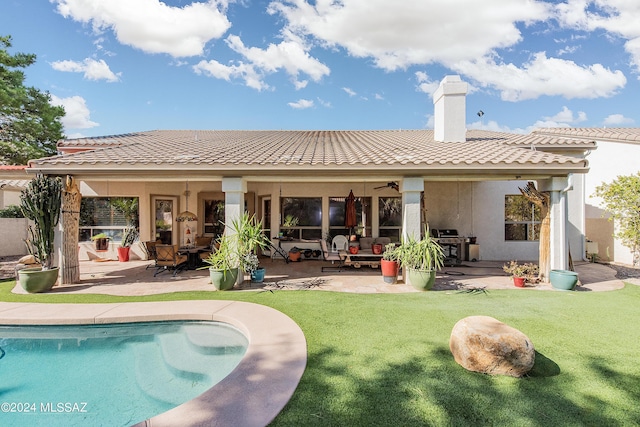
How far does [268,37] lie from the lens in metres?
14.4

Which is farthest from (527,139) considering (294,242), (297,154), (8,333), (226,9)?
(8,333)

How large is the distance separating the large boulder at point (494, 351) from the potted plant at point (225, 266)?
5.67 metres

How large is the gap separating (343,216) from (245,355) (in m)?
10.0

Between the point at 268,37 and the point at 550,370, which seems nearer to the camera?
the point at 550,370

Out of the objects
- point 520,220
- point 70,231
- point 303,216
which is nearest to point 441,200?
point 520,220

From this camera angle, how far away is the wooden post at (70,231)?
826 centimetres

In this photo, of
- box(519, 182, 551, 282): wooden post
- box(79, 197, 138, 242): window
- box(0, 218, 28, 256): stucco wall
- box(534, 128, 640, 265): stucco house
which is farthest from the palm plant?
box(0, 218, 28, 256): stucco wall

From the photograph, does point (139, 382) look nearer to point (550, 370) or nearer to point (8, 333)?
point (8, 333)

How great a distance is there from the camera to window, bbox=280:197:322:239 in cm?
1382

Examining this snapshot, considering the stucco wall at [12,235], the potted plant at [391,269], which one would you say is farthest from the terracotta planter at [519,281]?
the stucco wall at [12,235]

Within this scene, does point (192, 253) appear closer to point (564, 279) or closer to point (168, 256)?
point (168, 256)

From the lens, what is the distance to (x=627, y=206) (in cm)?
1055

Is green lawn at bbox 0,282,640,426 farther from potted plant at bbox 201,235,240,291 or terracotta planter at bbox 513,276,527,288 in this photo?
potted plant at bbox 201,235,240,291

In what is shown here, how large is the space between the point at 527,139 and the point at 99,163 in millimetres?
15009
